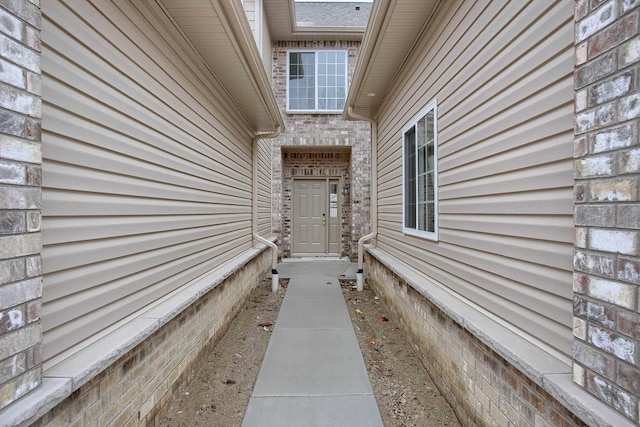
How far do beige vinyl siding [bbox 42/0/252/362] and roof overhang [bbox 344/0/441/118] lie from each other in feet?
5.67

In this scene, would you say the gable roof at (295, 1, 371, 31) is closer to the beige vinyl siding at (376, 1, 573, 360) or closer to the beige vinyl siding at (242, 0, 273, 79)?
the beige vinyl siding at (242, 0, 273, 79)

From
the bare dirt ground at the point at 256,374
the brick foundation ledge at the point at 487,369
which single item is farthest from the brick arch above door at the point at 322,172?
the brick foundation ledge at the point at 487,369

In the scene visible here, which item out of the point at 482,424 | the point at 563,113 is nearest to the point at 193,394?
the point at 482,424

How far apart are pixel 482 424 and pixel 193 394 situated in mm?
2007

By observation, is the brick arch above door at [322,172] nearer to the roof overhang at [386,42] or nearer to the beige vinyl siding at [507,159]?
the roof overhang at [386,42]

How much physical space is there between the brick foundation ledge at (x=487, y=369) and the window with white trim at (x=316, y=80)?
587 centimetres

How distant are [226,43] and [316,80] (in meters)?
5.62

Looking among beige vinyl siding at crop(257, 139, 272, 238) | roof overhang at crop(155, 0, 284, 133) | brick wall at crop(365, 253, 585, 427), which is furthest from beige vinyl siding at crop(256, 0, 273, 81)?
brick wall at crop(365, 253, 585, 427)

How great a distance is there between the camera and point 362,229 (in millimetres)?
8273

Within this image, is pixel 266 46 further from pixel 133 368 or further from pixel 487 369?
pixel 487 369

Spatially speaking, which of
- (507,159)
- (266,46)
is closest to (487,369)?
(507,159)

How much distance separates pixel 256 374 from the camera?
9.82ft

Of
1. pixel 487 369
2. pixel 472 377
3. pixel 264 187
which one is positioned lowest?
pixel 472 377

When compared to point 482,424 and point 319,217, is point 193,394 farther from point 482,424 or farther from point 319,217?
point 319,217
